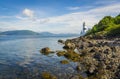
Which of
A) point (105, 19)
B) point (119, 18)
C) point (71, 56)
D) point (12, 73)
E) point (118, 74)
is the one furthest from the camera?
point (105, 19)

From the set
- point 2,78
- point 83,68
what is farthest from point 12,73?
point 83,68

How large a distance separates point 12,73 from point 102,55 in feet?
78.2

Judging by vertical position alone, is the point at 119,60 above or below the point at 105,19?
below

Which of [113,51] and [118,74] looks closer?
[118,74]

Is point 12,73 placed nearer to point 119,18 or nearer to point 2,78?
point 2,78

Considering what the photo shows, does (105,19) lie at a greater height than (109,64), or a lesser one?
greater

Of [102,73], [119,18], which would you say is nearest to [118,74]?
[102,73]

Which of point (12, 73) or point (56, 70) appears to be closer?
point (12, 73)

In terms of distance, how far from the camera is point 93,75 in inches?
1452

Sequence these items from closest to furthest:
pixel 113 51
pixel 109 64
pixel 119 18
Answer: pixel 109 64 → pixel 113 51 → pixel 119 18

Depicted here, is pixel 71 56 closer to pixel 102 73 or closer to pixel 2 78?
pixel 102 73

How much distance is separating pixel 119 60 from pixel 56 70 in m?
14.5

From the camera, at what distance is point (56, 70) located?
140 ft

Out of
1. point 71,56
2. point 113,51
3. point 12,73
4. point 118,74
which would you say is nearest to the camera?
point 118,74
